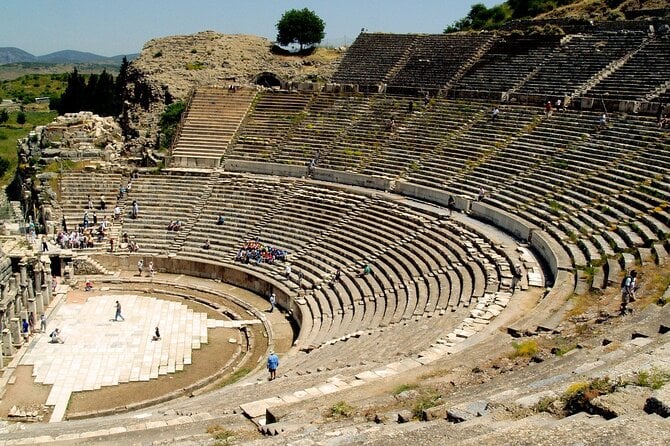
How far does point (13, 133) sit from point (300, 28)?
1299 inches

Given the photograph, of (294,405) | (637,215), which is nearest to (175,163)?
(637,215)

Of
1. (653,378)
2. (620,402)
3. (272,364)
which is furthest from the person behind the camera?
(272,364)

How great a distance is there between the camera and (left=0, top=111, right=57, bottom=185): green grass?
169 ft

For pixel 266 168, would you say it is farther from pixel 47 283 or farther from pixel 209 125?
pixel 47 283

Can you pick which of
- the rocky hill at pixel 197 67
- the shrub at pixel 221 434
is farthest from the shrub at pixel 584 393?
the rocky hill at pixel 197 67

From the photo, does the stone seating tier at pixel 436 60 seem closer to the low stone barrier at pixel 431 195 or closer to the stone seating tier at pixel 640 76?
the stone seating tier at pixel 640 76

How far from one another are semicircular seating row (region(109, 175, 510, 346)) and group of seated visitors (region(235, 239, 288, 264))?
0.28m

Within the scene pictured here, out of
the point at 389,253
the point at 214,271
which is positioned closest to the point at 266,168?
the point at 214,271

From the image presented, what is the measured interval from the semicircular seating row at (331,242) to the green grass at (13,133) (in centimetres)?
2216

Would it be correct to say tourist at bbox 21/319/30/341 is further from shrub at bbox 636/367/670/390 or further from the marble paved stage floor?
shrub at bbox 636/367/670/390

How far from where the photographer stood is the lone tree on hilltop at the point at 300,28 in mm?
48125

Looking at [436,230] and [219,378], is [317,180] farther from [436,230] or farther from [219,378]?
[219,378]

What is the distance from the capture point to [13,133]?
64.1 metres

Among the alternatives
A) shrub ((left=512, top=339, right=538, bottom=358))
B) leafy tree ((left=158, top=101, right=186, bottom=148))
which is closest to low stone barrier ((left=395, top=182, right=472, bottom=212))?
shrub ((left=512, top=339, right=538, bottom=358))
